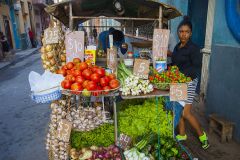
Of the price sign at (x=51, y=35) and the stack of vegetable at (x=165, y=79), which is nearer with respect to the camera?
the stack of vegetable at (x=165, y=79)

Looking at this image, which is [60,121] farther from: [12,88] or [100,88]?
[12,88]

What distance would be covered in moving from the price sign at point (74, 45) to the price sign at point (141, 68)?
0.80m

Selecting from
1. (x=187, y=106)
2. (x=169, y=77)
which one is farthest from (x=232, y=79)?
(x=169, y=77)

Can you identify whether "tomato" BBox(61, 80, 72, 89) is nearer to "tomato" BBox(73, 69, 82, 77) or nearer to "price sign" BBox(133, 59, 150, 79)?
"tomato" BBox(73, 69, 82, 77)

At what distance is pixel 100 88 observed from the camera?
2.46 metres

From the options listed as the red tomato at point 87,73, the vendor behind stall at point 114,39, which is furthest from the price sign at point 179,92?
the vendor behind stall at point 114,39

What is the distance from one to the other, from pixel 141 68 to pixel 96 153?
1252 mm

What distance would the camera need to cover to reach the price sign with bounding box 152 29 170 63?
3122 millimetres

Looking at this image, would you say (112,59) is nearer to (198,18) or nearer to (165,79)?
(165,79)

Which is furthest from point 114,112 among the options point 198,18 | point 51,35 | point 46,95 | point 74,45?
point 198,18

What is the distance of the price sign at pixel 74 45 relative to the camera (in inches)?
116

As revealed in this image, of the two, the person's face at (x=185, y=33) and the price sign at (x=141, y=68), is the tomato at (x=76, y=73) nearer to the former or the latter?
the price sign at (x=141, y=68)

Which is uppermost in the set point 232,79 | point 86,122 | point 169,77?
point 169,77

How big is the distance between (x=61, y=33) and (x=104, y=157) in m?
1.78
